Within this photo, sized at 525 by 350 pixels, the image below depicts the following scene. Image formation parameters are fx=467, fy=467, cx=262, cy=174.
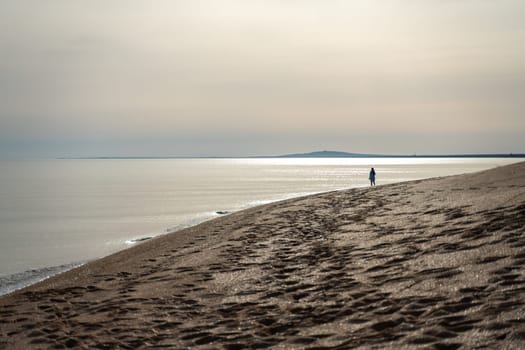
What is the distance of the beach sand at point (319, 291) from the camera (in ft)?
19.0

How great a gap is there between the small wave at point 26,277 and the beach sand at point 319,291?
3151 mm

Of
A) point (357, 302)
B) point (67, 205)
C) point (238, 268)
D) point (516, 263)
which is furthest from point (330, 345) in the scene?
point (67, 205)

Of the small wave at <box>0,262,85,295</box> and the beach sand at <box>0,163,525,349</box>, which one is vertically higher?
the beach sand at <box>0,163,525,349</box>

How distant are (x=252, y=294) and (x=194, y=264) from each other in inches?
143

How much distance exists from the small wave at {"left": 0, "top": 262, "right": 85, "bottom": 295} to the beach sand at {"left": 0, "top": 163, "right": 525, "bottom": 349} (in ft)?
10.3

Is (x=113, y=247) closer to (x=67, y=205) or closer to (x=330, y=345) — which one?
(x=330, y=345)

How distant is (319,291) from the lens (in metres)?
Answer: 7.86

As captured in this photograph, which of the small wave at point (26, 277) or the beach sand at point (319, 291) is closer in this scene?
the beach sand at point (319, 291)

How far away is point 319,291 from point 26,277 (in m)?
13.2

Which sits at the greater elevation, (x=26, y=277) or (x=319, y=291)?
(x=319, y=291)

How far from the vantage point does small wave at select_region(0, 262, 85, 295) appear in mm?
15202

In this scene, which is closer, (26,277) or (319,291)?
(319,291)

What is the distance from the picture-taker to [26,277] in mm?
16891

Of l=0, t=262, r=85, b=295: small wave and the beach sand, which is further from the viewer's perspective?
l=0, t=262, r=85, b=295: small wave
